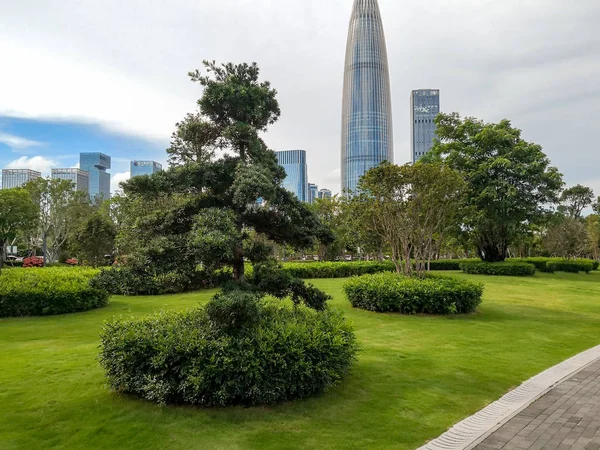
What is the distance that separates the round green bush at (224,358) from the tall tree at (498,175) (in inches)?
849

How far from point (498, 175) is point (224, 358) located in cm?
2570

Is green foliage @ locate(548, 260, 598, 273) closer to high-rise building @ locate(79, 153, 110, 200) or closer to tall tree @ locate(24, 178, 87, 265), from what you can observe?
tall tree @ locate(24, 178, 87, 265)

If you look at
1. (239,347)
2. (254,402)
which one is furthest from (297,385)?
(239,347)

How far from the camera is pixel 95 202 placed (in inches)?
1836

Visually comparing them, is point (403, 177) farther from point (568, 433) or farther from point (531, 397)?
point (568, 433)

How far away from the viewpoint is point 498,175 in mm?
26594

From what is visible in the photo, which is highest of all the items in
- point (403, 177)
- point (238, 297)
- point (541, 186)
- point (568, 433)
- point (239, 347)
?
point (541, 186)

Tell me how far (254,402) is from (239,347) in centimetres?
71

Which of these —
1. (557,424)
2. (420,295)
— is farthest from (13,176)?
(557,424)

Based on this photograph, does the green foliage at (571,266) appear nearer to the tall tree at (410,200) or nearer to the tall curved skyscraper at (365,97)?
the tall tree at (410,200)

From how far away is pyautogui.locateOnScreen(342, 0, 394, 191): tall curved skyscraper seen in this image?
125812 millimetres

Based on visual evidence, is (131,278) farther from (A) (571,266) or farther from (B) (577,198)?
(B) (577,198)

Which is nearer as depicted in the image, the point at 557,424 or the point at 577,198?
the point at 557,424

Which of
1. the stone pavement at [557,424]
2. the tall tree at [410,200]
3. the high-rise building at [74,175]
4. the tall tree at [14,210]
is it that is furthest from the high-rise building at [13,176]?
the stone pavement at [557,424]
